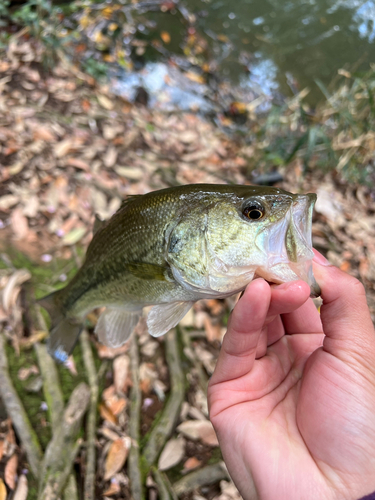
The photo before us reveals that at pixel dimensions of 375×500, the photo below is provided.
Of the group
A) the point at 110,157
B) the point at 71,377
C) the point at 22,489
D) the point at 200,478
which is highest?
the point at 110,157

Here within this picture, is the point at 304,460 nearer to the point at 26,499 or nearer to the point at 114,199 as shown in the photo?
the point at 26,499

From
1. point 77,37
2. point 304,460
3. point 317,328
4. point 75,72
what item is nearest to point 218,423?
point 304,460

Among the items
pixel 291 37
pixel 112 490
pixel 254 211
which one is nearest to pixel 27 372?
pixel 112 490

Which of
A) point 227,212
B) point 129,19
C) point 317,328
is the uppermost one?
point 129,19

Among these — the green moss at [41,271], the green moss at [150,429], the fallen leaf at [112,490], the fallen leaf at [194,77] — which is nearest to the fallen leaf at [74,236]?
the green moss at [41,271]

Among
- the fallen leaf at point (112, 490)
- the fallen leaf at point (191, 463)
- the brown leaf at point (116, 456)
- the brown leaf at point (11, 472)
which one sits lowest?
the fallen leaf at point (191, 463)

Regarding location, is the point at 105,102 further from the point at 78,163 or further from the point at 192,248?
the point at 192,248

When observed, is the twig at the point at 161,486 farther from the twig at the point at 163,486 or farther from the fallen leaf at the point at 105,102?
the fallen leaf at the point at 105,102
